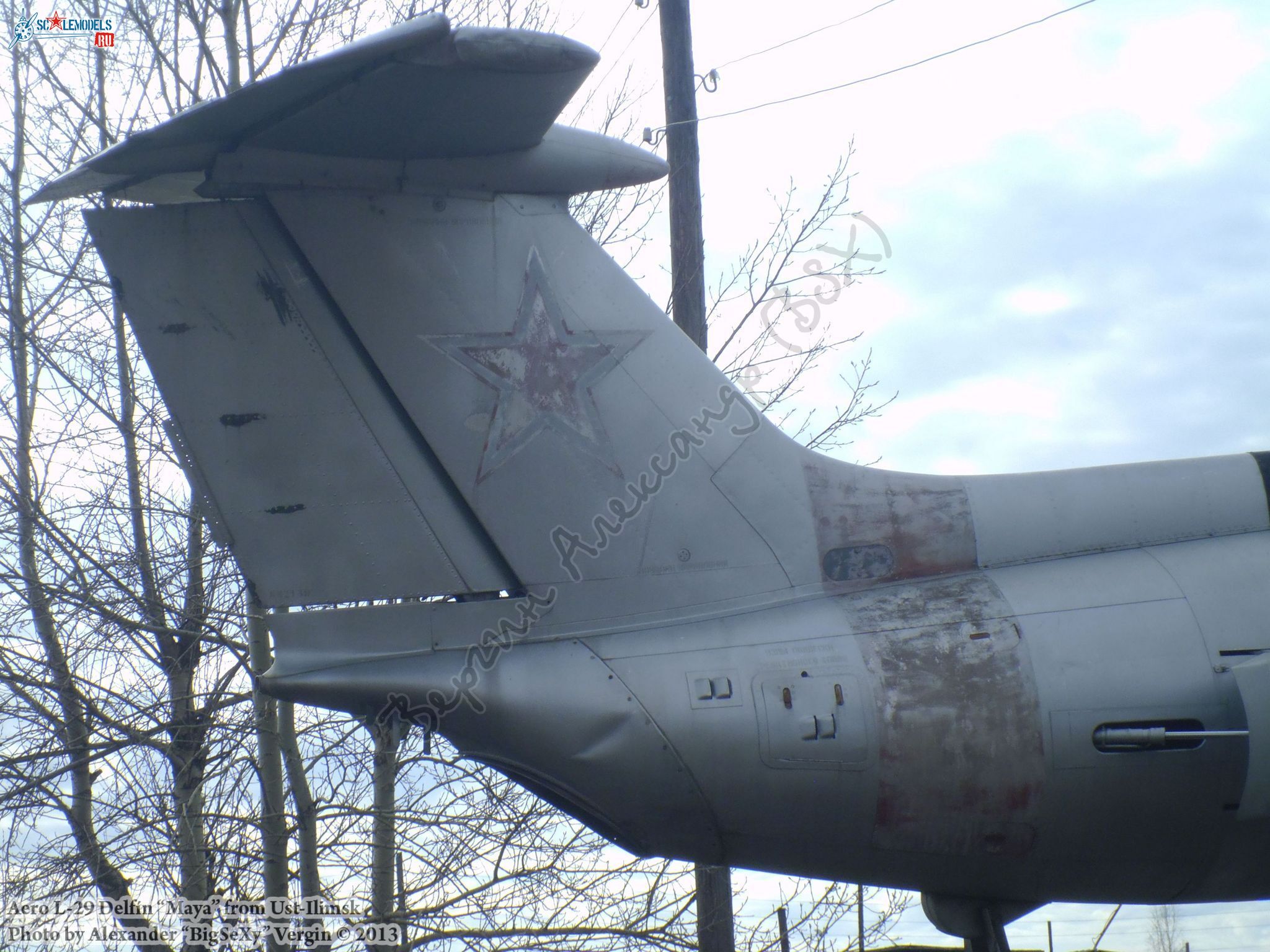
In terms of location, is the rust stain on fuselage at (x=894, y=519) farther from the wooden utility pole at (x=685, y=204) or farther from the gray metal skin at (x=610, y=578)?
the wooden utility pole at (x=685, y=204)

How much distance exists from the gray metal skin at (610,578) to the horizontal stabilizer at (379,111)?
0.03 meters

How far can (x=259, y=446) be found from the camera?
3551 millimetres

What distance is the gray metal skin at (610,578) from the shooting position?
354cm

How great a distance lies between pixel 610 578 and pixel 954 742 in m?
1.39

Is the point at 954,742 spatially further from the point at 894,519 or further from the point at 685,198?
the point at 685,198

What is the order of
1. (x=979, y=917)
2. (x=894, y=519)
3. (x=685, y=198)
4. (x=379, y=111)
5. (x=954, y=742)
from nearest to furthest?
(x=379, y=111)
(x=954, y=742)
(x=979, y=917)
(x=894, y=519)
(x=685, y=198)

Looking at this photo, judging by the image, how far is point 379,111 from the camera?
3217 millimetres

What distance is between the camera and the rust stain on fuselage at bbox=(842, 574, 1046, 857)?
148 inches

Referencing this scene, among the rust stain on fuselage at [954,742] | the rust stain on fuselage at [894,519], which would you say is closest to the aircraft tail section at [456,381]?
the rust stain on fuselage at [894,519]

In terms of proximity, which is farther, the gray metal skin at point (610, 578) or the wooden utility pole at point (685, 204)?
the wooden utility pole at point (685, 204)

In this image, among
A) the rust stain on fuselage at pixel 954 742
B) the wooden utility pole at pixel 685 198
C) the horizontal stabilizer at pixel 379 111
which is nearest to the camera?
the horizontal stabilizer at pixel 379 111

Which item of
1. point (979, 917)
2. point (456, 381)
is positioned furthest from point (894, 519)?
point (456, 381)

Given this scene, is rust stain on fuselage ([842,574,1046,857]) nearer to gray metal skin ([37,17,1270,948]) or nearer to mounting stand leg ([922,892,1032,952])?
gray metal skin ([37,17,1270,948])

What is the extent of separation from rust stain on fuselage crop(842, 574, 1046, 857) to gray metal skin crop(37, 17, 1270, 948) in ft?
0.04
